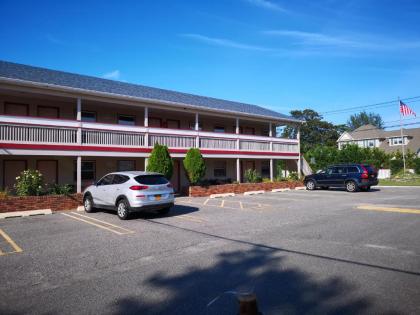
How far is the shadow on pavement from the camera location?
4.02m

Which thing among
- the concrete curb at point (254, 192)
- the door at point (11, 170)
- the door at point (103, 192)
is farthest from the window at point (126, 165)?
the concrete curb at point (254, 192)

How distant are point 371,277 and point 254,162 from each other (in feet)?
77.7

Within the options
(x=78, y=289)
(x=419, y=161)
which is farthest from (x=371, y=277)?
(x=419, y=161)

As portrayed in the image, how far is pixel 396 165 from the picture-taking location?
135ft

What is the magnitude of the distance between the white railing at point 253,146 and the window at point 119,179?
43.2 feet

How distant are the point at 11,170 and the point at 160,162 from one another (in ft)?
24.2

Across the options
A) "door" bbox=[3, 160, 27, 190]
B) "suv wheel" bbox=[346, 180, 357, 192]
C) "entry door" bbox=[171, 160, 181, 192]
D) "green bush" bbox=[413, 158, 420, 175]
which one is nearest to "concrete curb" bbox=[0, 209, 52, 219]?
"door" bbox=[3, 160, 27, 190]

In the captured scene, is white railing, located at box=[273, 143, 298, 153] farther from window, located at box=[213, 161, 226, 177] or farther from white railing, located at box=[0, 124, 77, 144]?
white railing, located at box=[0, 124, 77, 144]

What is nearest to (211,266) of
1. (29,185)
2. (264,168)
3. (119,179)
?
(119,179)

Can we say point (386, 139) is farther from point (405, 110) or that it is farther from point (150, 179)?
point (150, 179)

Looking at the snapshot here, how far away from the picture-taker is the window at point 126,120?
786 inches

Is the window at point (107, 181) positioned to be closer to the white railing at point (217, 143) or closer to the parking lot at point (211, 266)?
the parking lot at point (211, 266)

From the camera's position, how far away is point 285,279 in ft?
16.5

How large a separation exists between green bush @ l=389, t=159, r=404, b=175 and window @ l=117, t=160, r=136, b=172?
3512 cm
